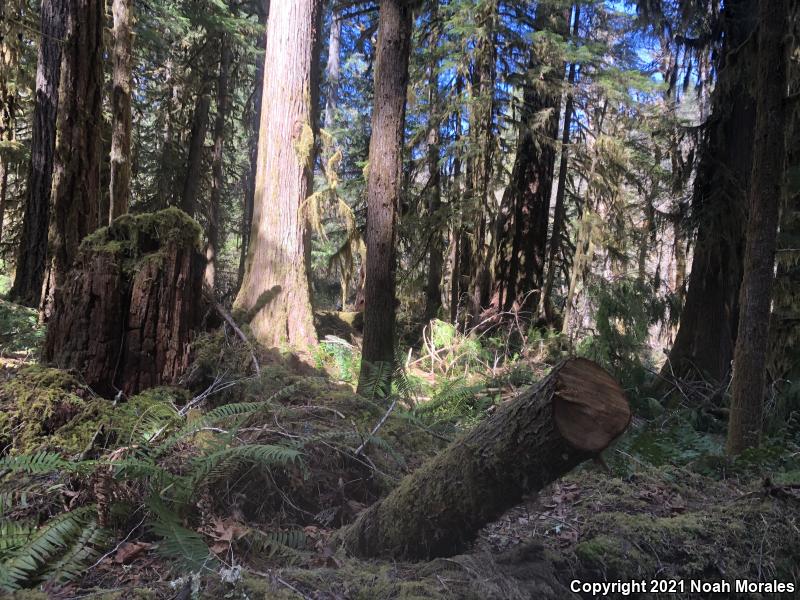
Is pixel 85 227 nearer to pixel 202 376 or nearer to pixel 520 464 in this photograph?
pixel 202 376

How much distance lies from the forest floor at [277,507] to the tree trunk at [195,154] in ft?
36.4

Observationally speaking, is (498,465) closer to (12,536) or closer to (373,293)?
(12,536)

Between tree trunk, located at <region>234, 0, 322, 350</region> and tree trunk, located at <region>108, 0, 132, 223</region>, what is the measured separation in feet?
9.05

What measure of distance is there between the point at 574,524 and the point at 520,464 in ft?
4.75

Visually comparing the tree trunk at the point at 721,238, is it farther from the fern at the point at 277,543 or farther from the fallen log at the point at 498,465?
the fern at the point at 277,543

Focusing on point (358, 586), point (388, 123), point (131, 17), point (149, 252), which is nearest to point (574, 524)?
point (358, 586)

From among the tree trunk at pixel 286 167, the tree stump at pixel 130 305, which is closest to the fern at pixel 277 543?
the tree stump at pixel 130 305

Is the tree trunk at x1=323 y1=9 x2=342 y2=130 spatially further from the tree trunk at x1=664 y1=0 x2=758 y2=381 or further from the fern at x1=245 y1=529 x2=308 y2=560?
the fern at x1=245 y1=529 x2=308 y2=560

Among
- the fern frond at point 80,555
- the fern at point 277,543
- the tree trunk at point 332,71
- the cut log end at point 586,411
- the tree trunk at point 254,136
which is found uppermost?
the tree trunk at point 332,71

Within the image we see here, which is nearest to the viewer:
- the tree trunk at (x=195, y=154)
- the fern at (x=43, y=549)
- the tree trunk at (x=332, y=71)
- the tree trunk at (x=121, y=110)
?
the fern at (x=43, y=549)

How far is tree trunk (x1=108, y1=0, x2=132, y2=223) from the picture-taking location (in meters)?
9.41

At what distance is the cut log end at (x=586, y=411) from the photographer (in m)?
2.42

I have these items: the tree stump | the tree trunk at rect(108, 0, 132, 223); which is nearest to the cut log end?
the tree stump

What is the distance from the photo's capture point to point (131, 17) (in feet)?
31.6
